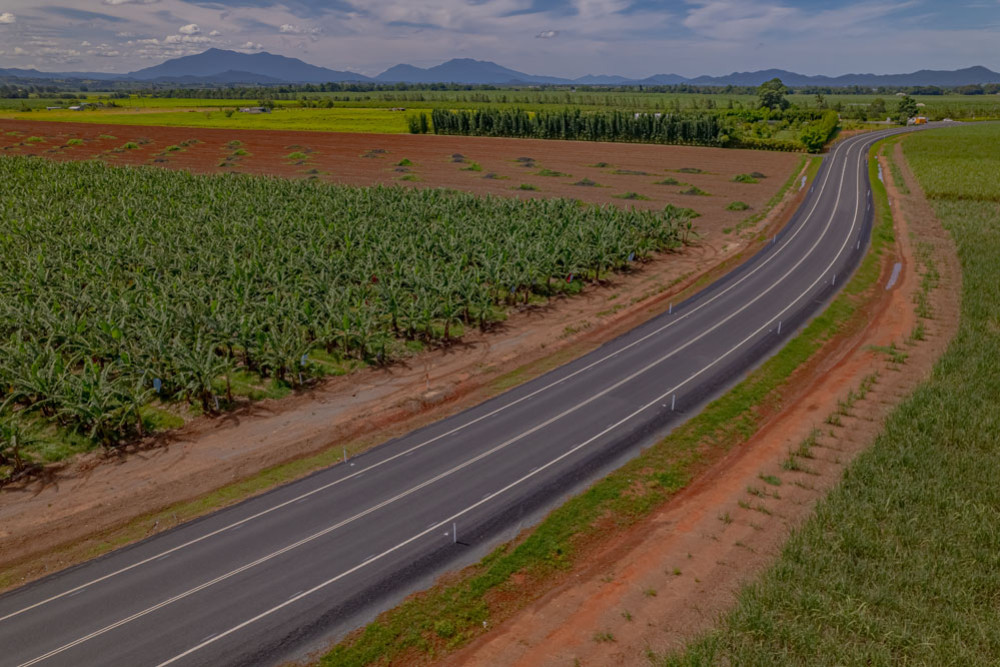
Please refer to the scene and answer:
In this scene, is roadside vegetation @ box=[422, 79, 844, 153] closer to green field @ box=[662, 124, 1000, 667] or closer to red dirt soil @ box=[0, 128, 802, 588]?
red dirt soil @ box=[0, 128, 802, 588]

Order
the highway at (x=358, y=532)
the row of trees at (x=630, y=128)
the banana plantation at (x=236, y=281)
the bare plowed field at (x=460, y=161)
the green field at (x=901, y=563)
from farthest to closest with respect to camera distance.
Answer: the row of trees at (x=630, y=128)
the bare plowed field at (x=460, y=161)
the banana plantation at (x=236, y=281)
the highway at (x=358, y=532)
the green field at (x=901, y=563)

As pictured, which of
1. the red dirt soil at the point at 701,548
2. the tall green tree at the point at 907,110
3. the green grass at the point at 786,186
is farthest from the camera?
the tall green tree at the point at 907,110

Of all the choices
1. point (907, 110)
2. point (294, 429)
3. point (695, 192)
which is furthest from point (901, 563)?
point (907, 110)

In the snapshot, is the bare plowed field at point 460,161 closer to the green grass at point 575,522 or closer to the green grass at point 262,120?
the green grass at point 262,120

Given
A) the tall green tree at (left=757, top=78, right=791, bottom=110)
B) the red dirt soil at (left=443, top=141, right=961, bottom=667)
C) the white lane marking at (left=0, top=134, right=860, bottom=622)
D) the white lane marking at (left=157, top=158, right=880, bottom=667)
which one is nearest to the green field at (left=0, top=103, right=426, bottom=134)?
the tall green tree at (left=757, top=78, right=791, bottom=110)

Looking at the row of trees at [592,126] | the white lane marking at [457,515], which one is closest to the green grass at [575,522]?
the white lane marking at [457,515]

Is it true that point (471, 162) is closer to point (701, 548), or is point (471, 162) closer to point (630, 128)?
point (630, 128)

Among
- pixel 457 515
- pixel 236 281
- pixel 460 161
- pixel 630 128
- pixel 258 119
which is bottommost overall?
pixel 457 515

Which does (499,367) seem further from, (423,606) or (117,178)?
(117,178)
